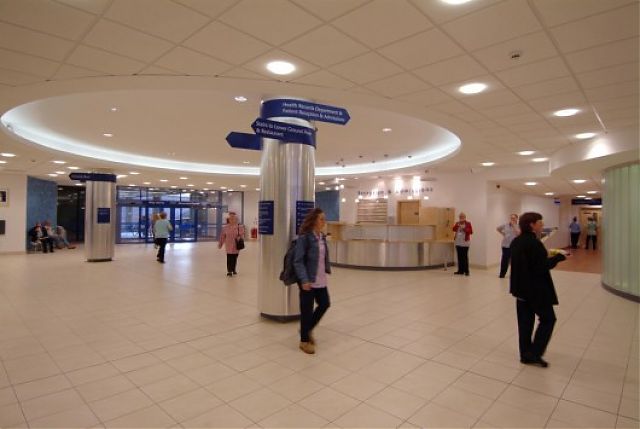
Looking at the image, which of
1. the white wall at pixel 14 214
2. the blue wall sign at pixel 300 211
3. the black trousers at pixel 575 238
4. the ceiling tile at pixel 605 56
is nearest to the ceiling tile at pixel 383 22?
the ceiling tile at pixel 605 56

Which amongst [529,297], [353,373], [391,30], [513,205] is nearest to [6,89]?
[391,30]

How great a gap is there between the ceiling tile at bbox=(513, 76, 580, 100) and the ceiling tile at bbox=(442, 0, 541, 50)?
146 centimetres

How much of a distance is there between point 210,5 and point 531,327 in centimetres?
433

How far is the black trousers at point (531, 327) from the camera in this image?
3.79 metres

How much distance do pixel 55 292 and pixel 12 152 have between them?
4.76 metres

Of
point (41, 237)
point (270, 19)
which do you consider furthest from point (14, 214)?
point (270, 19)

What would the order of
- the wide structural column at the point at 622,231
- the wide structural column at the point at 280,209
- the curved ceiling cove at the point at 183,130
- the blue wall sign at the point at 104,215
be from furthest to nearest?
the blue wall sign at the point at 104,215 < the wide structural column at the point at 622,231 < the curved ceiling cove at the point at 183,130 < the wide structural column at the point at 280,209

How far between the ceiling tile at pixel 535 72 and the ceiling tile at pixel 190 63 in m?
3.15

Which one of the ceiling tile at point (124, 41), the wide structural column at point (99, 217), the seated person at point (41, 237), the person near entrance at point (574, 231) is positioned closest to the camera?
the ceiling tile at point (124, 41)

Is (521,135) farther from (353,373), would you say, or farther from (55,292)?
(55,292)

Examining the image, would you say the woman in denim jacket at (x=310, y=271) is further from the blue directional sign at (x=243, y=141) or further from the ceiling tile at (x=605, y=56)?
the ceiling tile at (x=605, y=56)

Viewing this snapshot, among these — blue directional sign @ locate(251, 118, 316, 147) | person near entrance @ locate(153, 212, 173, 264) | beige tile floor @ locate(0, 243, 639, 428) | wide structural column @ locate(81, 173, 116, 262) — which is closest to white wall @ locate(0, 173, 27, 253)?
wide structural column @ locate(81, 173, 116, 262)

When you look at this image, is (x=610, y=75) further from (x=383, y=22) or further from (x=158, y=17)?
(x=158, y=17)

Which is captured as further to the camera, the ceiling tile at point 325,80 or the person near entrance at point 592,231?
the person near entrance at point 592,231
